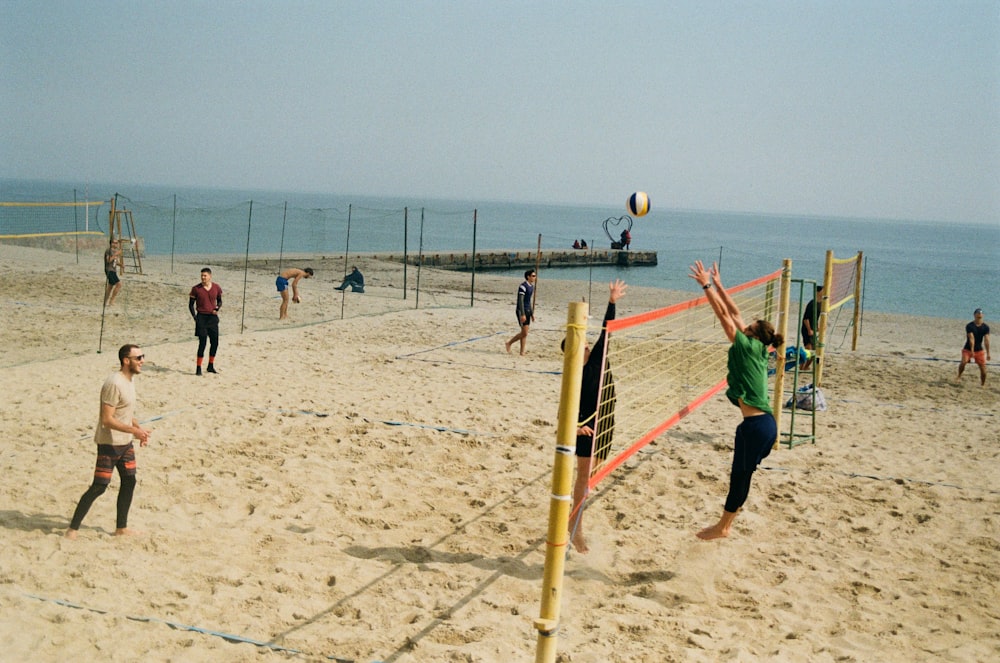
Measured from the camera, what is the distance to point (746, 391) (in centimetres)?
598

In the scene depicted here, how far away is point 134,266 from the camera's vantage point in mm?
24500

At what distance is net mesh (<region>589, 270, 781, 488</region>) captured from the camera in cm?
598

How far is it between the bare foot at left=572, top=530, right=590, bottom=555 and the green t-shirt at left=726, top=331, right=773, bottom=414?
1.49 metres

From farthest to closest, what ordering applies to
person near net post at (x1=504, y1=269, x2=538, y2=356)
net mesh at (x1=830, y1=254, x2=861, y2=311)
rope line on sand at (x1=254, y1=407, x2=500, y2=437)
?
net mesh at (x1=830, y1=254, x2=861, y2=311)
person near net post at (x1=504, y1=269, x2=538, y2=356)
rope line on sand at (x1=254, y1=407, x2=500, y2=437)

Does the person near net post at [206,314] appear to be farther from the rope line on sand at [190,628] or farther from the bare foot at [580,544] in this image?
the bare foot at [580,544]

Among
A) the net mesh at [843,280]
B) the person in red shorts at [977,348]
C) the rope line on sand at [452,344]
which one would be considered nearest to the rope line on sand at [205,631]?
the rope line on sand at [452,344]

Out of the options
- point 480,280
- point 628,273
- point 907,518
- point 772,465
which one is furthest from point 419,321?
point 628,273

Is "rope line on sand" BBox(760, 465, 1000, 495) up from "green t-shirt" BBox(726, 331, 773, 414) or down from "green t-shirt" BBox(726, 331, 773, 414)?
down

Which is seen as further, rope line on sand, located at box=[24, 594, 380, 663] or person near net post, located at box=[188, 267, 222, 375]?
person near net post, located at box=[188, 267, 222, 375]

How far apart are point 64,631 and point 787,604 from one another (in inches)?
170

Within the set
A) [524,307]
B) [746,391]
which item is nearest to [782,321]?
[746,391]

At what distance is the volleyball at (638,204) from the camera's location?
11719 millimetres

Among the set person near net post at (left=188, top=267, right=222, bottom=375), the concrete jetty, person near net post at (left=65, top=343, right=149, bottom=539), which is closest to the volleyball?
person near net post at (left=188, top=267, right=222, bottom=375)

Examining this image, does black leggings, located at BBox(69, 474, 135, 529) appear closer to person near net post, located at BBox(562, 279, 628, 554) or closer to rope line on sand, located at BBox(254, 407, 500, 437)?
person near net post, located at BBox(562, 279, 628, 554)
